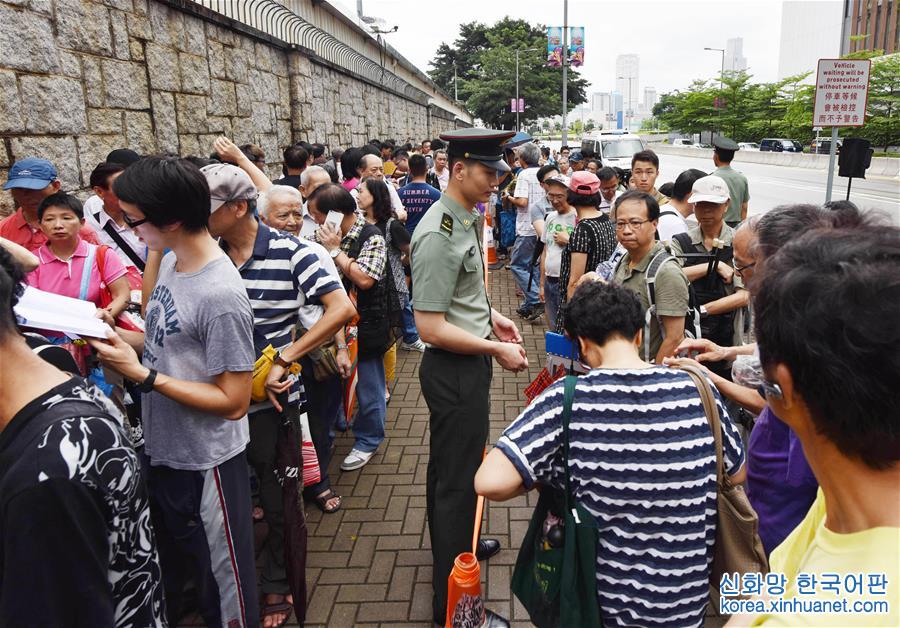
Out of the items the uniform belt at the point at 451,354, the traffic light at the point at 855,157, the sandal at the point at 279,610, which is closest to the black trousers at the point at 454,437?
the uniform belt at the point at 451,354

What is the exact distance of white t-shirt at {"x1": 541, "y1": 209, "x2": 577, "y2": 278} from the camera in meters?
5.84

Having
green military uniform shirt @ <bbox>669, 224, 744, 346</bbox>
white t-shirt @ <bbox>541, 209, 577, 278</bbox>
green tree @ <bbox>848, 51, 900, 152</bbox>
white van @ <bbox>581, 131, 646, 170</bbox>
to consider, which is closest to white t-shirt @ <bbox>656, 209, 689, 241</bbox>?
green military uniform shirt @ <bbox>669, 224, 744, 346</bbox>

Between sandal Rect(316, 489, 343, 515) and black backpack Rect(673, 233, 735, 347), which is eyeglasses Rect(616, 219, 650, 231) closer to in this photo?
black backpack Rect(673, 233, 735, 347)

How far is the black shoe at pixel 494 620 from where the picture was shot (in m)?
2.73

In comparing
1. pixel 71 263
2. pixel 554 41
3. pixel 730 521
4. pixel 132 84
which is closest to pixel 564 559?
pixel 730 521

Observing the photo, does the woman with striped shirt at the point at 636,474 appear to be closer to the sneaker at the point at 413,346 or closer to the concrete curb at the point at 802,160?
the sneaker at the point at 413,346

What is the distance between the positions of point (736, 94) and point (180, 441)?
166 ft

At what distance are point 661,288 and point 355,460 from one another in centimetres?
247

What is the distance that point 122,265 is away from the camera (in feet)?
11.3

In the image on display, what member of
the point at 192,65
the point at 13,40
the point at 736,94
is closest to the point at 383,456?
the point at 13,40

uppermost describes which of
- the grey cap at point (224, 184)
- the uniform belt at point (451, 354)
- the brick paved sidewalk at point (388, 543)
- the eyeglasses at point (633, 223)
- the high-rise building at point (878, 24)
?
the high-rise building at point (878, 24)

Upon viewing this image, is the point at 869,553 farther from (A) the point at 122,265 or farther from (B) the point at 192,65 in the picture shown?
(B) the point at 192,65

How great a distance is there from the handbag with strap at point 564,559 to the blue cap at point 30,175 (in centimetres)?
348

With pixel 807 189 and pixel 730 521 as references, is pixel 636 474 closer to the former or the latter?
pixel 730 521
